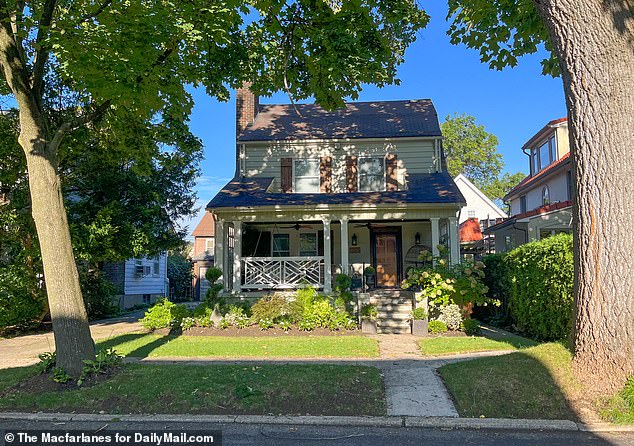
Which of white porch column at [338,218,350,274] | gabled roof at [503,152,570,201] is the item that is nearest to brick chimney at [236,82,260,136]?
white porch column at [338,218,350,274]

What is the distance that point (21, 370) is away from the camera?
307 inches

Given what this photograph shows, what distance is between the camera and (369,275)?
16328 mm

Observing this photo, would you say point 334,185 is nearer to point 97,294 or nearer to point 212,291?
point 212,291

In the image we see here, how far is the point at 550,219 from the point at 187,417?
16.3 metres

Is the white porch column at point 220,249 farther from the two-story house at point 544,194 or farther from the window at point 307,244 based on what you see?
the two-story house at point 544,194

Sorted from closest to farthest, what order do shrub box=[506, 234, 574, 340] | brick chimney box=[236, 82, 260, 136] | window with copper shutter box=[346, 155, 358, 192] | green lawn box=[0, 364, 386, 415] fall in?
1. green lawn box=[0, 364, 386, 415]
2. shrub box=[506, 234, 574, 340]
3. window with copper shutter box=[346, 155, 358, 192]
4. brick chimney box=[236, 82, 260, 136]

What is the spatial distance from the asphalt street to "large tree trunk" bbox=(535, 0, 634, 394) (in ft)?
2.72

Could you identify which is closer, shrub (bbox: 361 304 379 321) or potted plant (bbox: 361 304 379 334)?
potted plant (bbox: 361 304 379 334)

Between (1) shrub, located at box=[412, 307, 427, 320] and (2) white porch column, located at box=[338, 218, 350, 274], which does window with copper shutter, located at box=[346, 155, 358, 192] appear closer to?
(2) white porch column, located at box=[338, 218, 350, 274]

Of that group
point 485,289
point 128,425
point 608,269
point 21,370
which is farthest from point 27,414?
point 485,289

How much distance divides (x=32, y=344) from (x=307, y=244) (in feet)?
31.4

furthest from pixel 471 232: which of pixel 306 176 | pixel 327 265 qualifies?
pixel 327 265

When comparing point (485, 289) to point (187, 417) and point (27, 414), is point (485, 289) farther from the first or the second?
point (27, 414)

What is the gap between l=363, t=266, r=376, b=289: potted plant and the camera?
15555mm
